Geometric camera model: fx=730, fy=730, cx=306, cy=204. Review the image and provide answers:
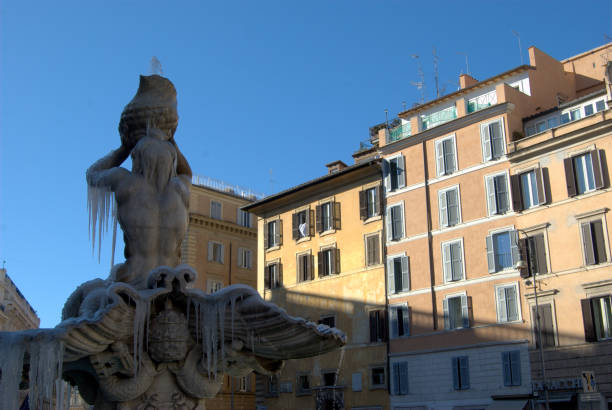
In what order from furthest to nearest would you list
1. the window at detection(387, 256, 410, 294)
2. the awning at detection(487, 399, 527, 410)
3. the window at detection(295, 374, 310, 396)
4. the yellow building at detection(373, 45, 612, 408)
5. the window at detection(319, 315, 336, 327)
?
1. the window at detection(295, 374, 310, 396)
2. the window at detection(319, 315, 336, 327)
3. the window at detection(387, 256, 410, 294)
4. the yellow building at detection(373, 45, 612, 408)
5. the awning at detection(487, 399, 527, 410)

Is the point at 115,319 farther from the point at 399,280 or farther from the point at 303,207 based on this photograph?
the point at 303,207

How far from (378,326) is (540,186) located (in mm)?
12399

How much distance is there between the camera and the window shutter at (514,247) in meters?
36.0

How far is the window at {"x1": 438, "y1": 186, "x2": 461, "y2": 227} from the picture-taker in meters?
39.7

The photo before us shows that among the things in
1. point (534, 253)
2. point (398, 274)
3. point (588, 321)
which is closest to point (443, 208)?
point (398, 274)

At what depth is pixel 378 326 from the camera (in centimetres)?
4203

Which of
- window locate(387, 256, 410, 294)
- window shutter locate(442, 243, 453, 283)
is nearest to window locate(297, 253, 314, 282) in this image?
window locate(387, 256, 410, 294)

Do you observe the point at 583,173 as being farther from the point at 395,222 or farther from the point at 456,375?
the point at 456,375

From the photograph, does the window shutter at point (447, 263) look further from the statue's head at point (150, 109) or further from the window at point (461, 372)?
the statue's head at point (150, 109)

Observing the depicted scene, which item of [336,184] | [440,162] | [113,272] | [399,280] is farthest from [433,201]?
[113,272]

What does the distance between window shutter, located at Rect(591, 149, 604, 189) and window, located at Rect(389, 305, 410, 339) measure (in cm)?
1251

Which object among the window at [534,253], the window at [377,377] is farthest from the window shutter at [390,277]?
the window at [534,253]

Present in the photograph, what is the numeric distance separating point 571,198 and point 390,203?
11.5 m

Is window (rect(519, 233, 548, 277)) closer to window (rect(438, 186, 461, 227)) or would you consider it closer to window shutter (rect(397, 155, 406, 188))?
window (rect(438, 186, 461, 227))
